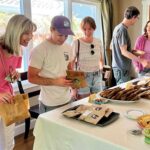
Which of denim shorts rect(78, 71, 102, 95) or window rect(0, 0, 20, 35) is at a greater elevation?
window rect(0, 0, 20, 35)

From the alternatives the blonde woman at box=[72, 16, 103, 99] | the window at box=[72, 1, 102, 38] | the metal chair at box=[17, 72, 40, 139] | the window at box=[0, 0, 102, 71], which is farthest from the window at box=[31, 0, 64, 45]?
the blonde woman at box=[72, 16, 103, 99]

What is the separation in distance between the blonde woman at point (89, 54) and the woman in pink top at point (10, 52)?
98 centimetres

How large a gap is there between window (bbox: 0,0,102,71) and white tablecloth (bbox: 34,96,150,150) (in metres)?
1.44

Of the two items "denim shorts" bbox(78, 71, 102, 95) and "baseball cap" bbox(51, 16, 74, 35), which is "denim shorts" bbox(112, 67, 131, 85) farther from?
"baseball cap" bbox(51, 16, 74, 35)

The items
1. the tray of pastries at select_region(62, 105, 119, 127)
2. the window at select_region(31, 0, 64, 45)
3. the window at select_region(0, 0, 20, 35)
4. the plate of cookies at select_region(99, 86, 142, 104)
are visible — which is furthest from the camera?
the window at select_region(31, 0, 64, 45)

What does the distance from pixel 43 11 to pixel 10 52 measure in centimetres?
190

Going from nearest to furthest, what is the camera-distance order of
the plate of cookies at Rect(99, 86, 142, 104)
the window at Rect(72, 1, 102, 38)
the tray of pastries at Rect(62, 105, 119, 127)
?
1. the tray of pastries at Rect(62, 105, 119, 127)
2. the plate of cookies at Rect(99, 86, 142, 104)
3. the window at Rect(72, 1, 102, 38)

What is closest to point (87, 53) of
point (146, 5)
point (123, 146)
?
point (123, 146)

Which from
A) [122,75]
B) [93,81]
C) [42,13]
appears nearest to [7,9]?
[42,13]

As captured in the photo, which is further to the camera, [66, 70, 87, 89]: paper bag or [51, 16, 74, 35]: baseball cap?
[51, 16, 74, 35]: baseball cap

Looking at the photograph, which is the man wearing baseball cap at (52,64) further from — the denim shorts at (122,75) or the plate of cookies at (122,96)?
the denim shorts at (122,75)

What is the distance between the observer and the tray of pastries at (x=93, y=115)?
134cm

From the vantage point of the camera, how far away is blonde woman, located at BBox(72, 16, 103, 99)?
8.59ft

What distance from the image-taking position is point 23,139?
291cm
